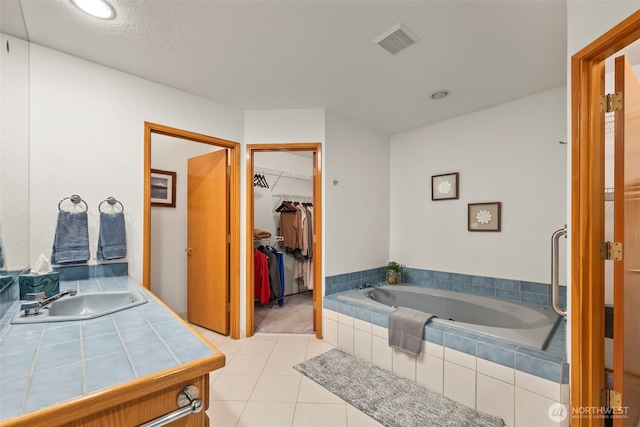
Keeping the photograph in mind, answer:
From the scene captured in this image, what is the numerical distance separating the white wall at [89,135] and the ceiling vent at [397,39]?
1.79 m

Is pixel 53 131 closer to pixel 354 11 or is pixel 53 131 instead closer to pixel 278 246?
pixel 354 11

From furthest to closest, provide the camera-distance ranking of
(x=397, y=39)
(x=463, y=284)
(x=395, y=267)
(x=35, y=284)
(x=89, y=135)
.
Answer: (x=395, y=267), (x=463, y=284), (x=89, y=135), (x=397, y=39), (x=35, y=284)

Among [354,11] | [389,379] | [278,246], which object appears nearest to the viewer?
[354,11]

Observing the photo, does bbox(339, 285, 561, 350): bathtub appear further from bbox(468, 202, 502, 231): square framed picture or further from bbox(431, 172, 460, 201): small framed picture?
bbox(431, 172, 460, 201): small framed picture

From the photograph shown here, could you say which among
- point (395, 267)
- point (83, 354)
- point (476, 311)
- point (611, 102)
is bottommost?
point (476, 311)

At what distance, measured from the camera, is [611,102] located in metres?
1.33

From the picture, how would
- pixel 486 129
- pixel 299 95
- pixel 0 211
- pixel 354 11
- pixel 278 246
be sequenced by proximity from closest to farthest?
pixel 0 211 < pixel 354 11 < pixel 299 95 < pixel 486 129 < pixel 278 246

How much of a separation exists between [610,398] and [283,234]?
3600 mm

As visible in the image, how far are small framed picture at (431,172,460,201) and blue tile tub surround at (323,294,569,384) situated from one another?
1466 mm

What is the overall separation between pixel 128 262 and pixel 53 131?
102 centimetres

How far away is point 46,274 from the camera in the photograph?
4.78 ft

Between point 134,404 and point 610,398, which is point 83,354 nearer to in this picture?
point 134,404

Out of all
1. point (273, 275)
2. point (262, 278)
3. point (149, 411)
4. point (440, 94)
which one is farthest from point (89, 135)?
point (440, 94)

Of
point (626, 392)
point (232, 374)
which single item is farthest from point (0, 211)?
point (626, 392)
